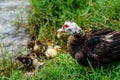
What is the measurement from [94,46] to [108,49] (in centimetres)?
16

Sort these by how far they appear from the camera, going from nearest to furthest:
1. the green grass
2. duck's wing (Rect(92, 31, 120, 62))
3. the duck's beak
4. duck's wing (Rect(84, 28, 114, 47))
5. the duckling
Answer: duck's wing (Rect(92, 31, 120, 62)) < duck's wing (Rect(84, 28, 114, 47)) < the green grass < the duck's beak < the duckling

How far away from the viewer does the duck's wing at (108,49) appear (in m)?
4.35

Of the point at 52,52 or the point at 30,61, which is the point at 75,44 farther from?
the point at 30,61

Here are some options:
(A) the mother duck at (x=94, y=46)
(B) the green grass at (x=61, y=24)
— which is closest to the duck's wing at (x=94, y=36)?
(A) the mother duck at (x=94, y=46)

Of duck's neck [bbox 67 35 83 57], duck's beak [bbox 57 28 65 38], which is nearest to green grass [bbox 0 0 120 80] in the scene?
duck's beak [bbox 57 28 65 38]

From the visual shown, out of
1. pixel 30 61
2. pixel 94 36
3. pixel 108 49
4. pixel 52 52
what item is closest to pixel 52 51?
pixel 52 52

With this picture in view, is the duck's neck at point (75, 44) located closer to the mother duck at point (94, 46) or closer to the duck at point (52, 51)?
the mother duck at point (94, 46)

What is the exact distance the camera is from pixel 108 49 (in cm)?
437

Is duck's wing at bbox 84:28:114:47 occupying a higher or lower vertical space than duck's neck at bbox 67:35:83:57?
higher

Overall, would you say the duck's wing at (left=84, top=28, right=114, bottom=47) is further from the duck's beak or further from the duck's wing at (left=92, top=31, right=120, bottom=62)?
the duck's beak

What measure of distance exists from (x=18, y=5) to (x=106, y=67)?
1.98m

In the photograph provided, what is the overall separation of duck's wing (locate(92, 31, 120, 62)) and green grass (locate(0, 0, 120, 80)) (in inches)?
5.7

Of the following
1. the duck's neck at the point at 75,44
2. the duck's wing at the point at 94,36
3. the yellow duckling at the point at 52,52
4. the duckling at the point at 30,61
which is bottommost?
the duckling at the point at 30,61

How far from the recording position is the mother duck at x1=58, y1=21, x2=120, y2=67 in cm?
437
